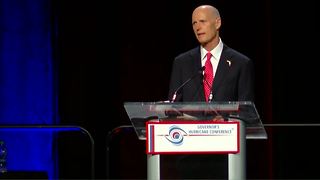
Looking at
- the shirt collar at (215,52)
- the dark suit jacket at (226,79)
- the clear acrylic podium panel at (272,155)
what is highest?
the shirt collar at (215,52)

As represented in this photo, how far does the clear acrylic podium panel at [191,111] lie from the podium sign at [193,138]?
0.17 ft

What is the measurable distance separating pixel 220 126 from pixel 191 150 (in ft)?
0.44

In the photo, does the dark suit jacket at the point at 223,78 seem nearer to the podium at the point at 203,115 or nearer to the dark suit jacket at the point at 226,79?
the dark suit jacket at the point at 226,79

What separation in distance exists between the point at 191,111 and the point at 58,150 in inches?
128

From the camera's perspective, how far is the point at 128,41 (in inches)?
226

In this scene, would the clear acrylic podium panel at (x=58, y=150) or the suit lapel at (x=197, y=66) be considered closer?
the suit lapel at (x=197, y=66)

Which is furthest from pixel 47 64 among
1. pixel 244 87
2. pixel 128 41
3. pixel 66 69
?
pixel 244 87

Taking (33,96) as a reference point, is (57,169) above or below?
below

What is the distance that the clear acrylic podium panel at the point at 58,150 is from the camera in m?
5.61

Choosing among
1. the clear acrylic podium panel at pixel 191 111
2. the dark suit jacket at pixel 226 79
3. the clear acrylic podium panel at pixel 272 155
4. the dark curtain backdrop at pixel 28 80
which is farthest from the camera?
the dark curtain backdrop at pixel 28 80

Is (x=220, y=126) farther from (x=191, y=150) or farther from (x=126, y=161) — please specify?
(x=126, y=161)

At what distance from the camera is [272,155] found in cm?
560

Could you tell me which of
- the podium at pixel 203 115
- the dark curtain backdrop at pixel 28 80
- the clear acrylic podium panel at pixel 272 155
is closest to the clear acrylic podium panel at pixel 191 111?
the podium at pixel 203 115

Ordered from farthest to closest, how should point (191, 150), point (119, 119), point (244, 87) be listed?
1. point (119, 119)
2. point (244, 87)
3. point (191, 150)
